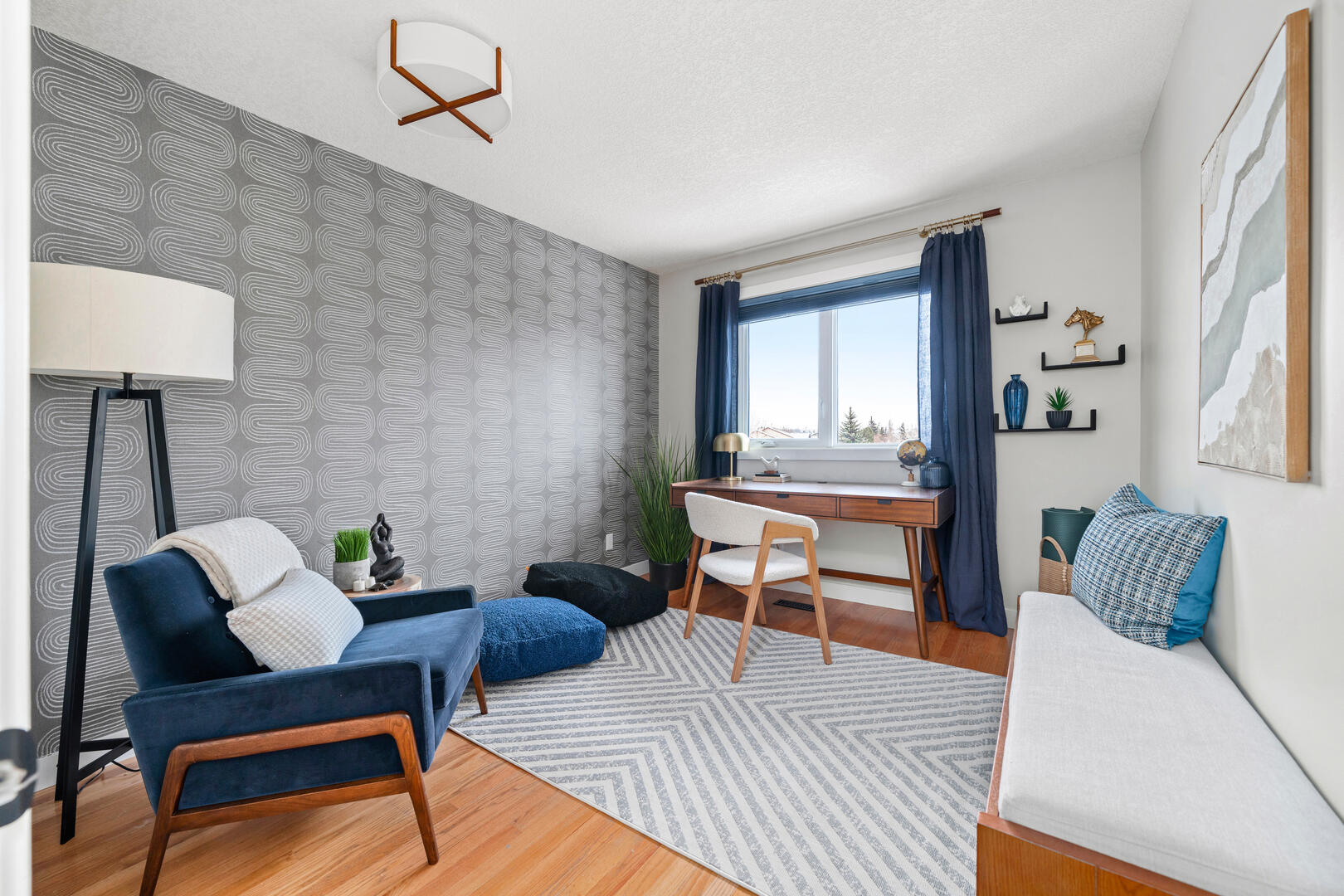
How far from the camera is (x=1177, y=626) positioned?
4.87 feet

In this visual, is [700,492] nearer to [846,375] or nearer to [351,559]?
[846,375]

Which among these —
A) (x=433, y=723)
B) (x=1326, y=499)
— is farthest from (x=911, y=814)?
(x=433, y=723)

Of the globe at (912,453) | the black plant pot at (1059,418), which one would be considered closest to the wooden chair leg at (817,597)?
the globe at (912,453)

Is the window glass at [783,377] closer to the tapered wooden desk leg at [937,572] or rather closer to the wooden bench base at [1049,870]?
the tapered wooden desk leg at [937,572]

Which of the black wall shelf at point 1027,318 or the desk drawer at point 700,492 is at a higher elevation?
the black wall shelf at point 1027,318

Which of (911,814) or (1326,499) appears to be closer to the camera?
(1326,499)

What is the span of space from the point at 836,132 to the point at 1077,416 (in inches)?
73.5

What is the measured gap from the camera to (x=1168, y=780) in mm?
926

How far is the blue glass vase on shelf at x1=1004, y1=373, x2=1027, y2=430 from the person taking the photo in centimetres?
290

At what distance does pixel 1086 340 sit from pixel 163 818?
3.82 metres

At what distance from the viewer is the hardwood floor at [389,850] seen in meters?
1.34

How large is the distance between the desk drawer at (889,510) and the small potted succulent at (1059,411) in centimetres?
83

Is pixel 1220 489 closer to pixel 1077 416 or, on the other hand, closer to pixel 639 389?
pixel 1077 416

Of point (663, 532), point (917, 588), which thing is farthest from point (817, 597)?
point (663, 532)
